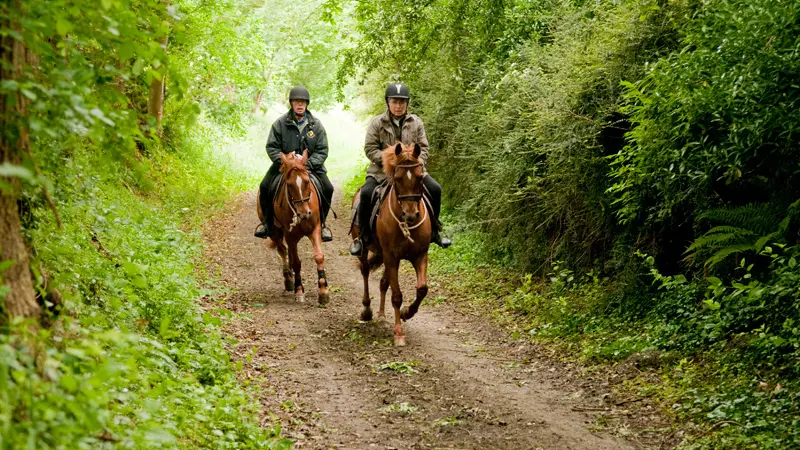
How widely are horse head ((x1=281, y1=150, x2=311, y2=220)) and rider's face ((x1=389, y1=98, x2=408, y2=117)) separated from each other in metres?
2.25

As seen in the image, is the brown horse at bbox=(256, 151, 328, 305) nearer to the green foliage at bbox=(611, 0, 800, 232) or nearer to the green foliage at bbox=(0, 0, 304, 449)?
the green foliage at bbox=(0, 0, 304, 449)

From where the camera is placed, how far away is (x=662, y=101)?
823 cm

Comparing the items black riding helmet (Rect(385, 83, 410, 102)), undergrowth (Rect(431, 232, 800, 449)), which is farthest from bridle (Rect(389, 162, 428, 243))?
undergrowth (Rect(431, 232, 800, 449))

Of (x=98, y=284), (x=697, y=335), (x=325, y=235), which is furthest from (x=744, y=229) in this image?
(x=325, y=235)

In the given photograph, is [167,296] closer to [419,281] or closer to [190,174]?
[419,281]

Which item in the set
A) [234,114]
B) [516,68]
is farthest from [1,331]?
[234,114]

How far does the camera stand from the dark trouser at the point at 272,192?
1312 centimetres

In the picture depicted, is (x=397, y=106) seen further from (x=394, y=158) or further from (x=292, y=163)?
(x=292, y=163)

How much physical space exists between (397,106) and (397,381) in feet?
13.6

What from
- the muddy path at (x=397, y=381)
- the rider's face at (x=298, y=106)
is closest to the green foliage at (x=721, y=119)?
the muddy path at (x=397, y=381)

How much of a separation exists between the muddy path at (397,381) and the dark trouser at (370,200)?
1.49m

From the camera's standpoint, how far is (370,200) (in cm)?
1077

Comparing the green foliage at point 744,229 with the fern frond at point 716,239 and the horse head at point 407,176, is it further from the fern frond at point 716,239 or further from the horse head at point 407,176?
the horse head at point 407,176

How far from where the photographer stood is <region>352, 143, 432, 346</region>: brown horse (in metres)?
9.41
